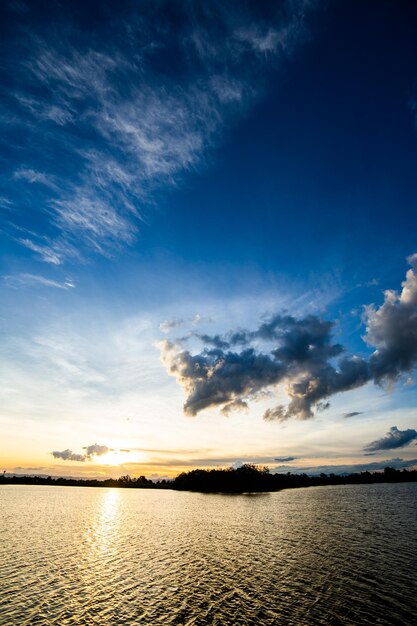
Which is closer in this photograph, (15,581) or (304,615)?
(304,615)

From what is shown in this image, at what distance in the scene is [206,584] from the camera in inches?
1510

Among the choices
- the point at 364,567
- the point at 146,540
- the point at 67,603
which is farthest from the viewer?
the point at 146,540

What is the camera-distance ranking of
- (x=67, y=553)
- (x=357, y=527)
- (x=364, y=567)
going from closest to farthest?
(x=364, y=567) < (x=67, y=553) < (x=357, y=527)

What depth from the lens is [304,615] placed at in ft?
96.9

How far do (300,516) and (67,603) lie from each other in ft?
266

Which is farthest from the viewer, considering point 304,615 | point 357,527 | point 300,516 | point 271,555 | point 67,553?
point 300,516

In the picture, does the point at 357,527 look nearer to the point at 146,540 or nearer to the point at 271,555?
the point at 271,555

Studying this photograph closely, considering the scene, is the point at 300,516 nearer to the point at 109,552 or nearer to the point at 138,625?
the point at 109,552

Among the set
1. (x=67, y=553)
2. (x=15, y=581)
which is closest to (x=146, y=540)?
(x=67, y=553)

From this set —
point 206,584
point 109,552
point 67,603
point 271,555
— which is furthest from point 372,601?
point 109,552

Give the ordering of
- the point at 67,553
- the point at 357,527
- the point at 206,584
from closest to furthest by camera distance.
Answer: the point at 206,584, the point at 67,553, the point at 357,527

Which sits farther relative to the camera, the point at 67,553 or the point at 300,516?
the point at 300,516

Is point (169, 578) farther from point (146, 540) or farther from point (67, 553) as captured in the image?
point (146, 540)

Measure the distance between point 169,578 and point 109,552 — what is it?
2130 cm
